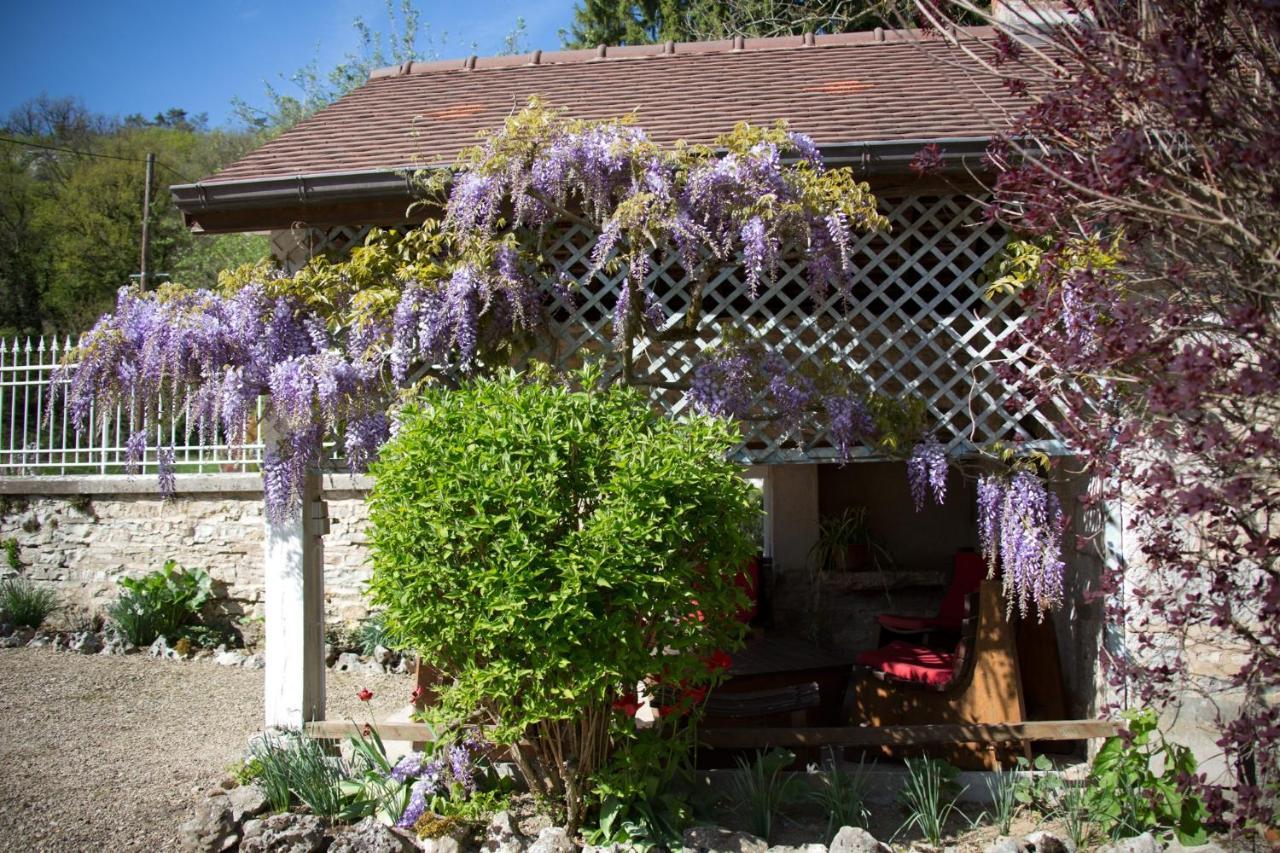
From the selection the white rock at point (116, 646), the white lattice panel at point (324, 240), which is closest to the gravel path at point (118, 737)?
the white rock at point (116, 646)

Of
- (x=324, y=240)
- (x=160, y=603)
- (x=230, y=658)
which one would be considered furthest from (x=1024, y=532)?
(x=160, y=603)

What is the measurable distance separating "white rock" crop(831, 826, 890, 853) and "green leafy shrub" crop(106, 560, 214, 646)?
670cm

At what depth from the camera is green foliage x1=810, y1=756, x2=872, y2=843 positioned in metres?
4.34

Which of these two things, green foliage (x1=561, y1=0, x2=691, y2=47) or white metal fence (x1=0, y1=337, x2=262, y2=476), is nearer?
white metal fence (x1=0, y1=337, x2=262, y2=476)

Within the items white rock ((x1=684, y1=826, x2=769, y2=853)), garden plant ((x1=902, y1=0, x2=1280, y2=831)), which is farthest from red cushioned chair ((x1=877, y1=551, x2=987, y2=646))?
garden plant ((x1=902, y1=0, x2=1280, y2=831))

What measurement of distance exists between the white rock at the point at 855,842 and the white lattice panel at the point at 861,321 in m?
1.70

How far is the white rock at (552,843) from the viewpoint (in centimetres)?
396

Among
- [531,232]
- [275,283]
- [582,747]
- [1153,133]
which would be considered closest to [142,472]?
[275,283]

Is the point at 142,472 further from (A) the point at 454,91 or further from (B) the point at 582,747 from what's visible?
(B) the point at 582,747

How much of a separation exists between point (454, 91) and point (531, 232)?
2797 millimetres

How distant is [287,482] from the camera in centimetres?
516

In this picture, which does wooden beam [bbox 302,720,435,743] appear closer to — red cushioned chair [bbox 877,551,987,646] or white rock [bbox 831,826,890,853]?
white rock [bbox 831,826,890,853]

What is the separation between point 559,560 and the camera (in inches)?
151

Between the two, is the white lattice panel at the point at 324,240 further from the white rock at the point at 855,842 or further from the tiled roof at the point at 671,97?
the white rock at the point at 855,842
